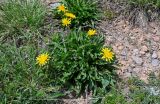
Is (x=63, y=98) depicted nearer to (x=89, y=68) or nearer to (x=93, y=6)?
(x=89, y=68)

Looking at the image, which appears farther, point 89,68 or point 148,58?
point 148,58

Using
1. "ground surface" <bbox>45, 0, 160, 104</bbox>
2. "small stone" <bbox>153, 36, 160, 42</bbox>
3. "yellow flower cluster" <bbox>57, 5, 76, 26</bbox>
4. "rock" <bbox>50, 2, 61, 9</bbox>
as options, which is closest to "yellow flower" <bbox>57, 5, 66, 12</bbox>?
"yellow flower cluster" <bbox>57, 5, 76, 26</bbox>

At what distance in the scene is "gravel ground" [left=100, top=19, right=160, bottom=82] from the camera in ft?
15.2

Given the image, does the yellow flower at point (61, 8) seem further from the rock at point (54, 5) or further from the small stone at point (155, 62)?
the small stone at point (155, 62)

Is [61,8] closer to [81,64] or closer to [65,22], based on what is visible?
[65,22]

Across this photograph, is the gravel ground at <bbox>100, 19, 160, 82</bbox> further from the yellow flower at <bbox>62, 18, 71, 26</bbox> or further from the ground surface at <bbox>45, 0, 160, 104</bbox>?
the yellow flower at <bbox>62, 18, 71, 26</bbox>

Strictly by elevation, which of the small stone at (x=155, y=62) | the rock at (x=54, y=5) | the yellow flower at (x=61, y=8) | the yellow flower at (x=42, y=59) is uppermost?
the rock at (x=54, y=5)

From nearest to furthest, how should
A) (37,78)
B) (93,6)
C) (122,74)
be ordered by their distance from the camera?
1. (37,78)
2. (122,74)
3. (93,6)

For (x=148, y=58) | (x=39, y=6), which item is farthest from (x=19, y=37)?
(x=148, y=58)

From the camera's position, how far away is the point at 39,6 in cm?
480

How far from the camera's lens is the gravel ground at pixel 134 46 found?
4.63 m

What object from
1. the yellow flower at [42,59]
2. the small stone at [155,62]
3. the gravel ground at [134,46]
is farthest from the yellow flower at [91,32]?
the small stone at [155,62]

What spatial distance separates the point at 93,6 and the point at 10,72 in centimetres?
136

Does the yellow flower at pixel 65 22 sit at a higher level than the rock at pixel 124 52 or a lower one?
higher
